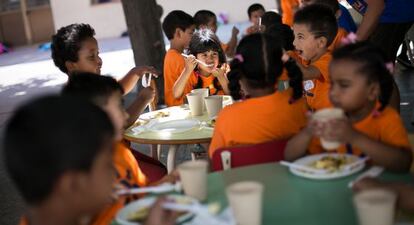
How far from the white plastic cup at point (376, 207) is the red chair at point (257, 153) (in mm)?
860

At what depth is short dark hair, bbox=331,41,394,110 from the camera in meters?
2.14

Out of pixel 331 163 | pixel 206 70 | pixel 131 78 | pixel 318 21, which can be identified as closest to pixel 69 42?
pixel 131 78

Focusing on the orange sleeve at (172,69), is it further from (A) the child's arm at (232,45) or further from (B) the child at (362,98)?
(A) the child's arm at (232,45)

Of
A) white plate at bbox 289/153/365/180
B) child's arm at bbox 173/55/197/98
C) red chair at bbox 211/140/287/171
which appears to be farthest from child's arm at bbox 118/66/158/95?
white plate at bbox 289/153/365/180

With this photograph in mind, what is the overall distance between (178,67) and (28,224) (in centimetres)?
283

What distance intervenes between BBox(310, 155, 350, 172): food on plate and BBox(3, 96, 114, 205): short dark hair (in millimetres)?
930

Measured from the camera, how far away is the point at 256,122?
2.39 meters

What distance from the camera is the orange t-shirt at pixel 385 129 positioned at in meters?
1.99

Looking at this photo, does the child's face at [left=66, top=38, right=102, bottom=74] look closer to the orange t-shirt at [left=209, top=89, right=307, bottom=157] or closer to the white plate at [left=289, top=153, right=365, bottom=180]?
the orange t-shirt at [left=209, top=89, right=307, bottom=157]

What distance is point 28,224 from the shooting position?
5.88ft

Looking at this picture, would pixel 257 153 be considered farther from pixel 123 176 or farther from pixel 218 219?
pixel 218 219

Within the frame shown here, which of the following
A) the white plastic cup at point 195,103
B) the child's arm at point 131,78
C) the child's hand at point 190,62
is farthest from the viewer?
the child's hand at point 190,62

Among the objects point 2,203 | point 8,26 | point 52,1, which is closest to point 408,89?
point 2,203

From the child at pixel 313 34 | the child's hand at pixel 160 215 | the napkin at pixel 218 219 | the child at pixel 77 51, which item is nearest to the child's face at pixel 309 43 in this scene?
the child at pixel 313 34
